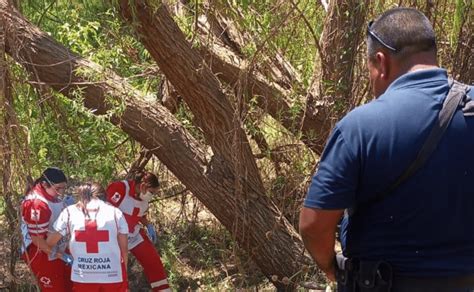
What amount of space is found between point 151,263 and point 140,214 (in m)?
0.46

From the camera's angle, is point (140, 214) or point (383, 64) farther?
point (140, 214)

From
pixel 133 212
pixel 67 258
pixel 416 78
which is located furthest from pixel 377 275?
pixel 133 212

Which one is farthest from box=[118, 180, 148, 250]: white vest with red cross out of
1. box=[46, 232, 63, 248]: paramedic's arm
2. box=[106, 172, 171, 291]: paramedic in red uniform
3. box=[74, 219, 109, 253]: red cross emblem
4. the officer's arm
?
the officer's arm

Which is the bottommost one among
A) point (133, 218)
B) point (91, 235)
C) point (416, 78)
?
point (133, 218)

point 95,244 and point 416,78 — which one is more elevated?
point 416,78

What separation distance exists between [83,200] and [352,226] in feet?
11.1

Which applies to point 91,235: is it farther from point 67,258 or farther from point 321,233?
point 321,233

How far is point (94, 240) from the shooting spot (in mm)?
5812

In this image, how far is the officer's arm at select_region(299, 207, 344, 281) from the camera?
8.85ft

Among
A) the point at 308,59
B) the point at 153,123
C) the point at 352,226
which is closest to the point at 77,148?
the point at 153,123

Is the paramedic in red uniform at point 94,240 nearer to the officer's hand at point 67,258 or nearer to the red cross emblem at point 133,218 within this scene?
the officer's hand at point 67,258

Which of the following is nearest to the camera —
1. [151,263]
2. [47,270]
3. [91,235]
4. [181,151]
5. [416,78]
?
[416,78]

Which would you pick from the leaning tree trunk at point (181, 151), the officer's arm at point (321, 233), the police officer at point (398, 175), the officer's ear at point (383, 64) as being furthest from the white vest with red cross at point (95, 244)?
the officer's ear at point (383, 64)

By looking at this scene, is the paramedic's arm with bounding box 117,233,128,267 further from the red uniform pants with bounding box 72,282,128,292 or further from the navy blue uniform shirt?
the navy blue uniform shirt
